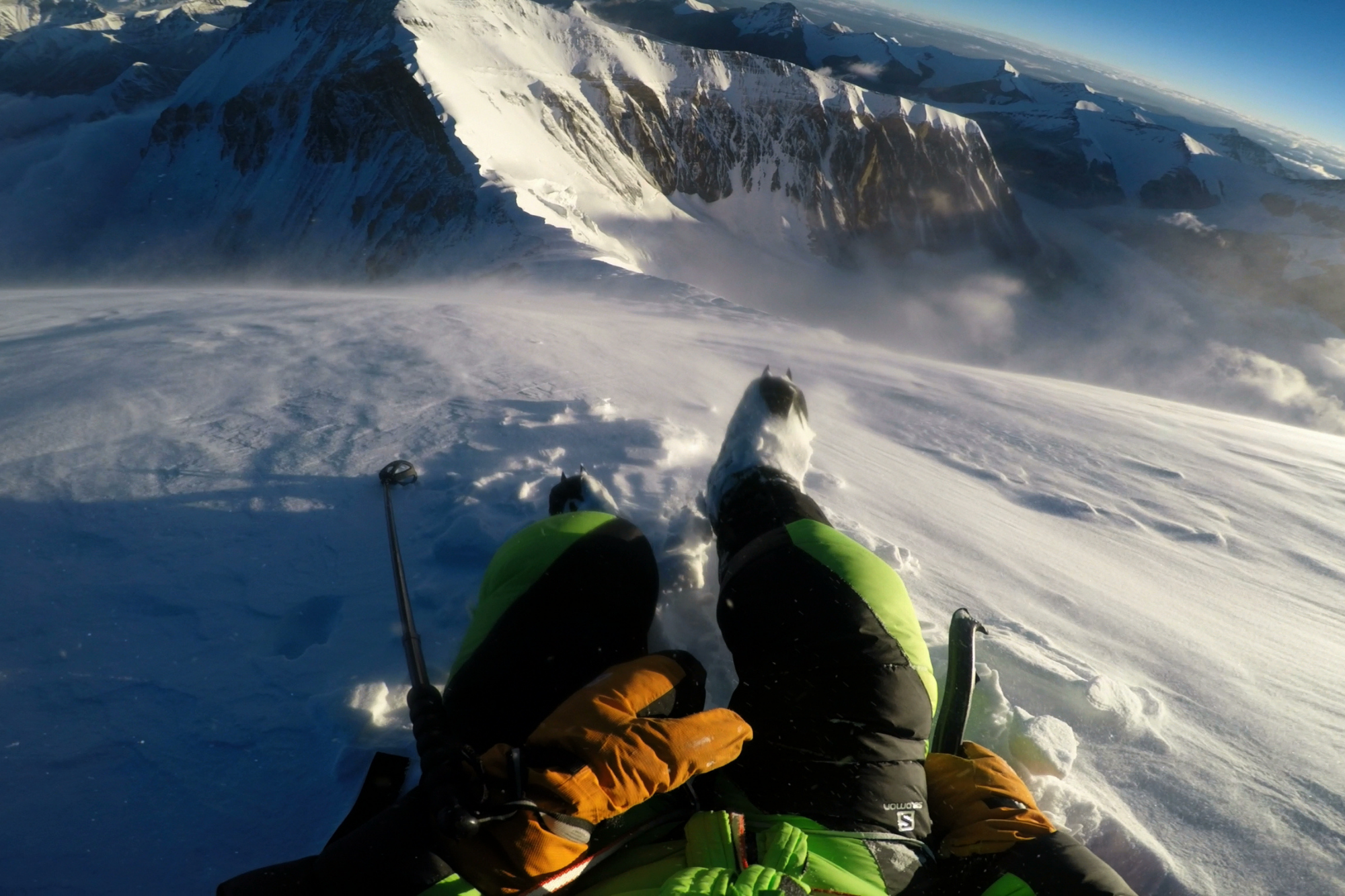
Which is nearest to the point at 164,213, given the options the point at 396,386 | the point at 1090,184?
the point at 396,386

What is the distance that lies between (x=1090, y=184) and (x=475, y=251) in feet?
333

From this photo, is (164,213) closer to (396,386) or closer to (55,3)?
(396,386)

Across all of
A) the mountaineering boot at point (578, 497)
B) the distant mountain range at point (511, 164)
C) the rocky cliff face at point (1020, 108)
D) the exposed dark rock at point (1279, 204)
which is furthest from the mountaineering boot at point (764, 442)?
the exposed dark rock at point (1279, 204)

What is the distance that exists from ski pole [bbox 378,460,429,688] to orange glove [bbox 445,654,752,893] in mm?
319

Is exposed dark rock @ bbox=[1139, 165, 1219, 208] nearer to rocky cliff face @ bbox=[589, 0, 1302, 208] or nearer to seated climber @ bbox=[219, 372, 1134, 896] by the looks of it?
rocky cliff face @ bbox=[589, 0, 1302, 208]

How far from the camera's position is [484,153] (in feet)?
93.0

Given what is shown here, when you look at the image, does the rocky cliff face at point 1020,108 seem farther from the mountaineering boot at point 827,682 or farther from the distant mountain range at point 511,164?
the mountaineering boot at point 827,682

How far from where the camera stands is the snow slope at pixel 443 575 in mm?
1524

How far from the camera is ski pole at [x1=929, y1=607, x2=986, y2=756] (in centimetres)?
167

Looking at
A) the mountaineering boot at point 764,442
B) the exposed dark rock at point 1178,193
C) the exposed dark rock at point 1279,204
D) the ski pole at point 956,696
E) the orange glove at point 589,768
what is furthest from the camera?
the exposed dark rock at point 1178,193

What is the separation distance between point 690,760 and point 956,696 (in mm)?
858

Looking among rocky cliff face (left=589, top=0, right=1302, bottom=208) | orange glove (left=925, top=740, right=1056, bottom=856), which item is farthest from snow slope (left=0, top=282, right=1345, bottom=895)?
rocky cliff face (left=589, top=0, right=1302, bottom=208)

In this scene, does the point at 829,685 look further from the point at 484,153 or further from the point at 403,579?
the point at 484,153

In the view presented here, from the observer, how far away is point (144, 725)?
5.13 feet
